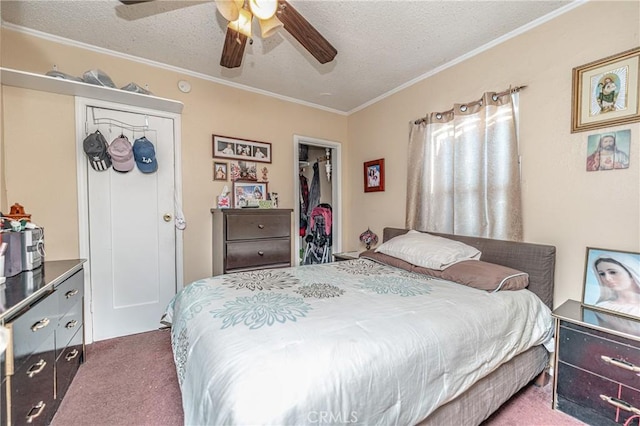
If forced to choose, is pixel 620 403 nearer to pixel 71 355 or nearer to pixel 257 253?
pixel 257 253

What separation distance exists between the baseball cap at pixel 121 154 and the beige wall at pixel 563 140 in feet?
8.90

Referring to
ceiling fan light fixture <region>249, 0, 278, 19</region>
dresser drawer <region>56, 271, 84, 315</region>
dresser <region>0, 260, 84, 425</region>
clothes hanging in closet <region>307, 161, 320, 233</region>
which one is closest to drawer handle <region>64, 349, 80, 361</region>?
dresser <region>0, 260, 84, 425</region>

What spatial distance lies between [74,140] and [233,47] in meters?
1.69

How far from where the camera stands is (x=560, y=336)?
59.2 inches

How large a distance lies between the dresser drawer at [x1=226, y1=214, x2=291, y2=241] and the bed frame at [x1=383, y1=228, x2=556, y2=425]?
1680 millimetres

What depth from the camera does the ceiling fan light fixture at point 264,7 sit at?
126 cm

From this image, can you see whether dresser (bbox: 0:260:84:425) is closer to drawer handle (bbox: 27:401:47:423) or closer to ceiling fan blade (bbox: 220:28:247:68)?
drawer handle (bbox: 27:401:47:423)

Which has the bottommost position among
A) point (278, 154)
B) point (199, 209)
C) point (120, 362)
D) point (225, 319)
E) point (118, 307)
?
point (120, 362)

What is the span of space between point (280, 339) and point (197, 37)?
7.72 feet

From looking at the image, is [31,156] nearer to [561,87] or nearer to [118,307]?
[118,307]

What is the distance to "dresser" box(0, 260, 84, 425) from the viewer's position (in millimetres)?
1075

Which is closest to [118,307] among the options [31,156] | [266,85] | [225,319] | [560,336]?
[31,156]

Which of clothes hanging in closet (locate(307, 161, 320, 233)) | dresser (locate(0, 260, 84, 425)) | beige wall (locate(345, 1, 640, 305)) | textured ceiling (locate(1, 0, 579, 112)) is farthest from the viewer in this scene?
clothes hanging in closet (locate(307, 161, 320, 233))

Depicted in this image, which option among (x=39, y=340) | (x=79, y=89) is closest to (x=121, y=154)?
(x=79, y=89)
